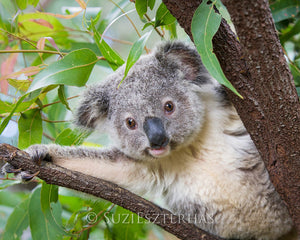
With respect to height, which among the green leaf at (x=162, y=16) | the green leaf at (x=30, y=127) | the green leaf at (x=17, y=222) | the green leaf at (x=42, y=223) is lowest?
the green leaf at (x=17, y=222)

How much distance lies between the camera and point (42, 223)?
2.16 metres

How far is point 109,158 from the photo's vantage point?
2.21 meters

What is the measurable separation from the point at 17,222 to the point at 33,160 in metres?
0.91

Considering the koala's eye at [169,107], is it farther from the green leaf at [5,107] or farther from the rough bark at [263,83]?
the green leaf at [5,107]

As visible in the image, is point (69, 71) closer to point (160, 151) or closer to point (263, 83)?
point (160, 151)

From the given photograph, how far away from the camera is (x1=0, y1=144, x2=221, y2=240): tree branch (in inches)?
62.0

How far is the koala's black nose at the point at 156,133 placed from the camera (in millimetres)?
1835

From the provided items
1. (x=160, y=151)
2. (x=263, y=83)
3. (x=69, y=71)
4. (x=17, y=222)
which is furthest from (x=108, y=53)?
(x=17, y=222)

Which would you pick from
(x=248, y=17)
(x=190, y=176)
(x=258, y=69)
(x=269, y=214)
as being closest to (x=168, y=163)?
(x=190, y=176)

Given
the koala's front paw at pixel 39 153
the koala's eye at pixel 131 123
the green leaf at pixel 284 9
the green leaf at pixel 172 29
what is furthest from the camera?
the green leaf at pixel 284 9

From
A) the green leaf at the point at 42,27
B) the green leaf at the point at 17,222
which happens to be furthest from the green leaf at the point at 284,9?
the green leaf at the point at 17,222

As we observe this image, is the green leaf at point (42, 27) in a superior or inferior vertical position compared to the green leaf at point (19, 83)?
superior

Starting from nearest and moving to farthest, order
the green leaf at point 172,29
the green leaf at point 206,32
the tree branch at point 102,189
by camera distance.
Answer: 1. the green leaf at point 206,32
2. the tree branch at point 102,189
3. the green leaf at point 172,29

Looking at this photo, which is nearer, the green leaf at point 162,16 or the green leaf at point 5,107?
the green leaf at point 162,16
